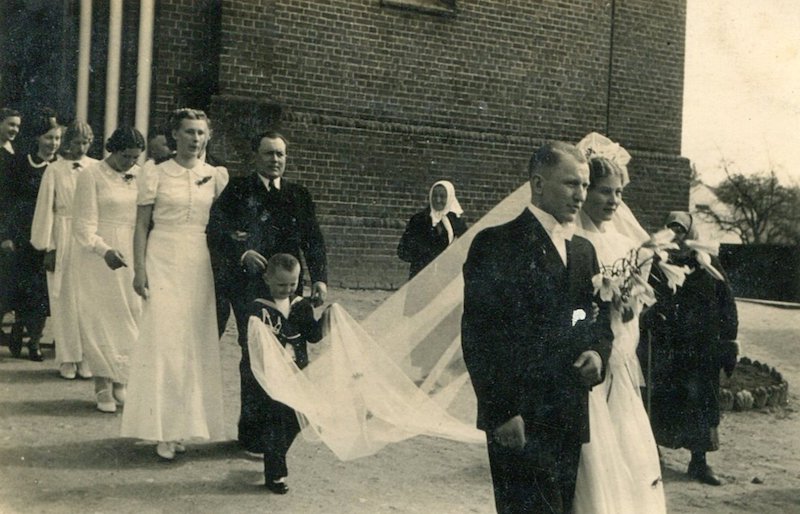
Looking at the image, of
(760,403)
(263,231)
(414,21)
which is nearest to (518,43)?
(414,21)

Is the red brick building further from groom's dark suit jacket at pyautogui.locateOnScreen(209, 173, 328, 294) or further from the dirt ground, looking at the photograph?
groom's dark suit jacket at pyautogui.locateOnScreen(209, 173, 328, 294)

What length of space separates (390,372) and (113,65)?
24.8ft

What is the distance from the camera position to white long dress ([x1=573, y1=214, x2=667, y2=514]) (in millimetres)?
4047

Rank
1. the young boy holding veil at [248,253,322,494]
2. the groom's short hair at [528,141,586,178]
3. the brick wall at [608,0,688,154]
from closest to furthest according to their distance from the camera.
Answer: the groom's short hair at [528,141,586,178], the young boy holding veil at [248,253,322,494], the brick wall at [608,0,688,154]

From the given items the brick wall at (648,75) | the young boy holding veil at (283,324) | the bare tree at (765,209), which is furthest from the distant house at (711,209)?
the young boy holding veil at (283,324)

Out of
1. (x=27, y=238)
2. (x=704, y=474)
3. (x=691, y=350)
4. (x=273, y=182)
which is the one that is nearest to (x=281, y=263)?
(x=273, y=182)

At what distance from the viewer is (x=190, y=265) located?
6.17 metres

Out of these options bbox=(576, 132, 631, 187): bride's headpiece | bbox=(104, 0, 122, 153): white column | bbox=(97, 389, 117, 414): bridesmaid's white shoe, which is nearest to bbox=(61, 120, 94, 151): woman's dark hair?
bbox=(97, 389, 117, 414): bridesmaid's white shoe

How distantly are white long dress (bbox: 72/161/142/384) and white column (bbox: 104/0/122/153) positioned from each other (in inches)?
195

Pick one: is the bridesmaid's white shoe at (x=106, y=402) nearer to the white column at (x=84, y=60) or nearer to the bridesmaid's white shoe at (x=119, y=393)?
the bridesmaid's white shoe at (x=119, y=393)

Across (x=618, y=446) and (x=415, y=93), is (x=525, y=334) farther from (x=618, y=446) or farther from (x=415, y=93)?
(x=415, y=93)

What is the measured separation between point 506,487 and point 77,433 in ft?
12.4

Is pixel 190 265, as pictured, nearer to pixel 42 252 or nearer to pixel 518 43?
pixel 42 252

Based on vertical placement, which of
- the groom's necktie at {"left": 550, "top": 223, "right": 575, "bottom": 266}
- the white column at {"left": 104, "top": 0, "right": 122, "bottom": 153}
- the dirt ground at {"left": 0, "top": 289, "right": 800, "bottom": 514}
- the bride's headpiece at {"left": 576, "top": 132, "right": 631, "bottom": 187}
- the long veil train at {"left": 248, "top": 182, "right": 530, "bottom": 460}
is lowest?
the dirt ground at {"left": 0, "top": 289, "right": 800, "bottom": 514}
